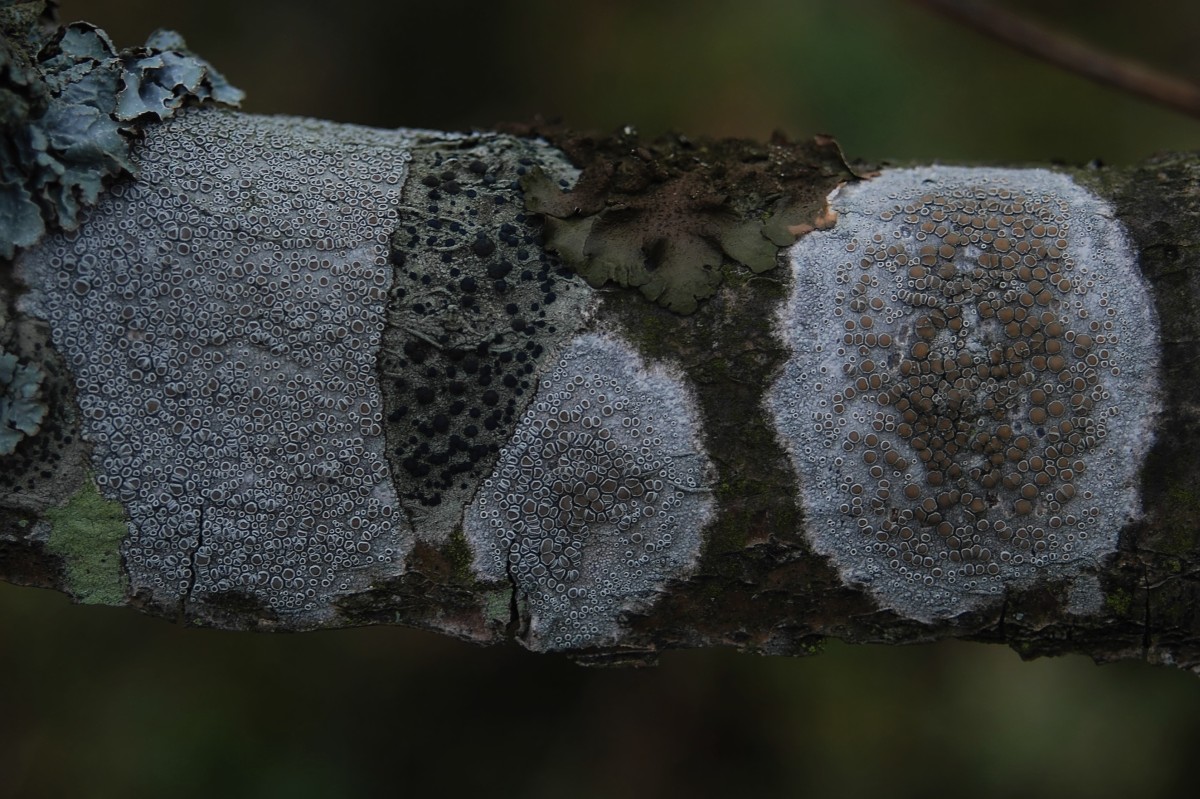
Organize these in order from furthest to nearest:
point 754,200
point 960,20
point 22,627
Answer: point 22,627 < point 960,20 < point 754,200

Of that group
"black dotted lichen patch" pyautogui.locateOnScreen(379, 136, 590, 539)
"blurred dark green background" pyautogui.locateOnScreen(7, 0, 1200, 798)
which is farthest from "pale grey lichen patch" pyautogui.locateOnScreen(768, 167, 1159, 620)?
"blurred dark green background" pyautogui.locateOnScreen(7, 0, 1200, 798)

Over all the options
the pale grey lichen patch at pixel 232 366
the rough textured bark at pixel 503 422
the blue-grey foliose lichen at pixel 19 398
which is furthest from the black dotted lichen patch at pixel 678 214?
the blue-grey foliose lichen at pixel 19 398

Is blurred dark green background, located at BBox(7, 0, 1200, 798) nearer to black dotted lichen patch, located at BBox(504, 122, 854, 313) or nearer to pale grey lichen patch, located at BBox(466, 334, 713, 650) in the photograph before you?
pale grey lichen patch, located at BBox(466, 334, 713, 650)

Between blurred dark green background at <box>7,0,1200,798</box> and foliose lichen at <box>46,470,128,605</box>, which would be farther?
blurred dark green background at <box>7,0,1200,798</box>

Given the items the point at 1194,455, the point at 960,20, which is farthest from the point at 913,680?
the point at 960,20

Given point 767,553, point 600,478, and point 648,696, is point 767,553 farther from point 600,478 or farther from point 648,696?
point 648,696

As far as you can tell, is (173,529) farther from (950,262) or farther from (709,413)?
(950,262)
